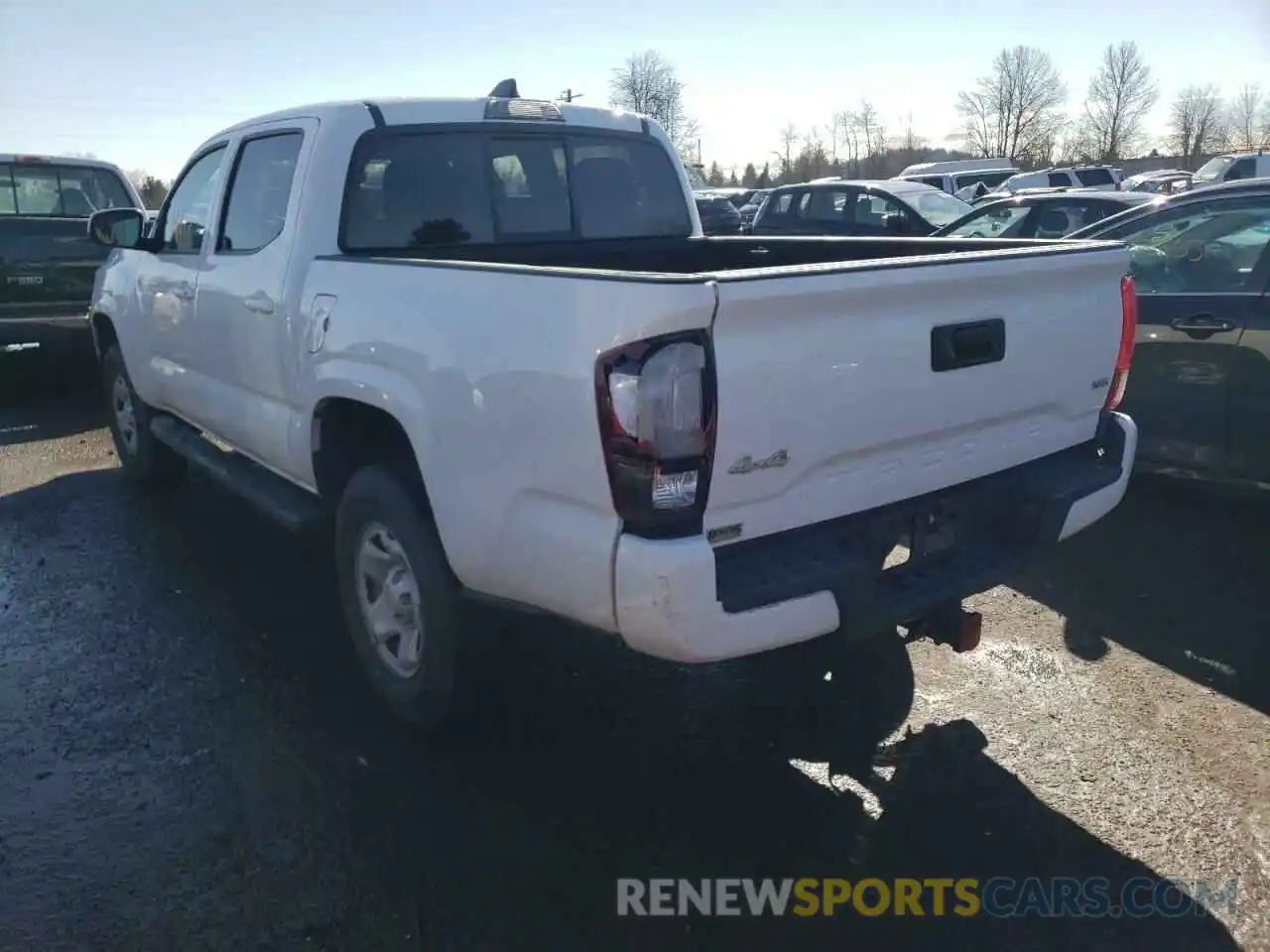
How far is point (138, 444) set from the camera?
21.2 feet

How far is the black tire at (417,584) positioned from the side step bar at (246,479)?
1.34 feet

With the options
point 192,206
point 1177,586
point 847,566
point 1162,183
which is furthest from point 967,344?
point 1162,183

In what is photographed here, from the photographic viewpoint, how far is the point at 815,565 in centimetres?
277

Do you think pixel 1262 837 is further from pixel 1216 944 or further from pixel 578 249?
pixel 578 249

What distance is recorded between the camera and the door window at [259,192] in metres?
4.37

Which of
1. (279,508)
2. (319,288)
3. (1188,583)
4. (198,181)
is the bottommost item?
(1188,583)

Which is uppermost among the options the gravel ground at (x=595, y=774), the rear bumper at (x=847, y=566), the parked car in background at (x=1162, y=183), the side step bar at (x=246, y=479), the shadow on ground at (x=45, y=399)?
the parked car in background at (x=1162, y=183)

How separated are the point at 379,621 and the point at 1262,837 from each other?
2846 millimetres

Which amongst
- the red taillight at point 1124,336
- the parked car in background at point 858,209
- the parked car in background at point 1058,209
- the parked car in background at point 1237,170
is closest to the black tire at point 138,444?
the red taillight at point 1124,336

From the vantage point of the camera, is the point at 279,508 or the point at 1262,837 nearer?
the point at 1262,837

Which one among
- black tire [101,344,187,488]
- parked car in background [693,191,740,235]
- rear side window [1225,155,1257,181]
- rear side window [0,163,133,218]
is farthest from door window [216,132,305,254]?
rear side window [1225,155,1257,181]

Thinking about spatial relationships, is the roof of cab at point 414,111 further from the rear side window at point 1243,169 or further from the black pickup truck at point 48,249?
the rear side window at point 1243,169

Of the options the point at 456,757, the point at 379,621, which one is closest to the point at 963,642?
the point at 456,757

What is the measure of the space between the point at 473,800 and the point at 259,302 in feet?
7.42
